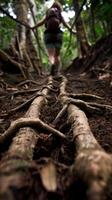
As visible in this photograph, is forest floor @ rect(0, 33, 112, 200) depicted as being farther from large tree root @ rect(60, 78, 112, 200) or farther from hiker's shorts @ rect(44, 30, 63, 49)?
hiker's shorts @ rect(44, 30, 63, 49)

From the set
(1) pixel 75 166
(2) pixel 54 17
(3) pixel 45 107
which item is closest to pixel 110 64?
(2) pixel 54 17

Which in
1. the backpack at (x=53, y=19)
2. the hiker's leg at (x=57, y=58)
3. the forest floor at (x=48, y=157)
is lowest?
the forest floor at (x=48, y=157)

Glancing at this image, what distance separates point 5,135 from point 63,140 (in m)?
0.44

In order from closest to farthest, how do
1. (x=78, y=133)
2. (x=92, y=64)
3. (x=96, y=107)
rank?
(x=78, y=133), (x=96, y=107), (x=92, y=64)

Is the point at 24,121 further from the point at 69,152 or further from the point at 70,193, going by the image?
the point at 70,193

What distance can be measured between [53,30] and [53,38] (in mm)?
189

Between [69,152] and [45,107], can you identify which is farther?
[45,107]

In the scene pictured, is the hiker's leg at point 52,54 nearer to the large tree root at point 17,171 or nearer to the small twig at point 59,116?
the small twig at point 59,116

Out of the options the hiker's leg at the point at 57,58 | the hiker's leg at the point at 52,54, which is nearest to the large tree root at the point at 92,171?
the hiker's leg at the point at 52,54

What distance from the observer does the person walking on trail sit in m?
6.82

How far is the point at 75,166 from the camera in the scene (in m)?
1.59

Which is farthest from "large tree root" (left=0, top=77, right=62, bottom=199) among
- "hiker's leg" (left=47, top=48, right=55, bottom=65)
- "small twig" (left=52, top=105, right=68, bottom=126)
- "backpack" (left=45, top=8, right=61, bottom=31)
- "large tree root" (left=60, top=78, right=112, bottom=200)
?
"hiker's leg" (left=47, top=48, right=55, bottom=65)

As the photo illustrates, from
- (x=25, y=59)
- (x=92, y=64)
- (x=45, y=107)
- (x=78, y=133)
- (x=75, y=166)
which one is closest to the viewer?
(x=75, y=166)

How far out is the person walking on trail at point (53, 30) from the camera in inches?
268
